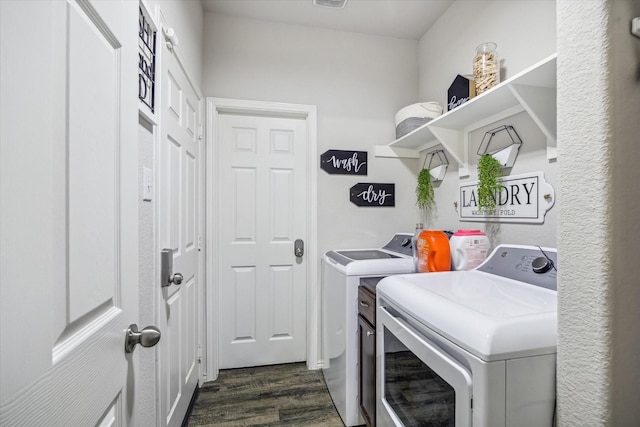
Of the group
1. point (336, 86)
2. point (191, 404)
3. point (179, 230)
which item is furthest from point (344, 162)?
point (191, 404)

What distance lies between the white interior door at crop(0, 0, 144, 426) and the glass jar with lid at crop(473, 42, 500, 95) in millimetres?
1525

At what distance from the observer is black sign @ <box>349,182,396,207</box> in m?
2.28

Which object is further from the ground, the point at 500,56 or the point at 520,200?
the point at 500,56

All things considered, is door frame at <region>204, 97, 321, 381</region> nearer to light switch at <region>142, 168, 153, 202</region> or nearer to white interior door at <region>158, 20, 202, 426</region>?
white interior door at <region>158, 20, 202, 426</region>

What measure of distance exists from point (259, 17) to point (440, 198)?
1.89 m

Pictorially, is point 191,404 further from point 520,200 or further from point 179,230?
point 520,200

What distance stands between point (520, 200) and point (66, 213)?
5.60 feet

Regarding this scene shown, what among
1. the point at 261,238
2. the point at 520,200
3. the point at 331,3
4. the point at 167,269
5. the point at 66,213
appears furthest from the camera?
the point at 261,238

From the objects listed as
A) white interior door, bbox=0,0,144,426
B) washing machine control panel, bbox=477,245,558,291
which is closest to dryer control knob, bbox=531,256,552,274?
washing machine control panel, bbox=477,245,558,291

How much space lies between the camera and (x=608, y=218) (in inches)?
23.9

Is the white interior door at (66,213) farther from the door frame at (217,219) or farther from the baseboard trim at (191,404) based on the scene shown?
the door frame at (217,219)

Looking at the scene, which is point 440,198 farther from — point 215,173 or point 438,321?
point 215,173

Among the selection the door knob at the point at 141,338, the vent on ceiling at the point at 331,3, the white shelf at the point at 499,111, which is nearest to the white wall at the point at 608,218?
the white shelf at the point at 499,111

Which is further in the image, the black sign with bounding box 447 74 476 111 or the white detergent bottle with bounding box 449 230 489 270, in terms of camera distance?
the black sign with bounding box 447 74 476 111
